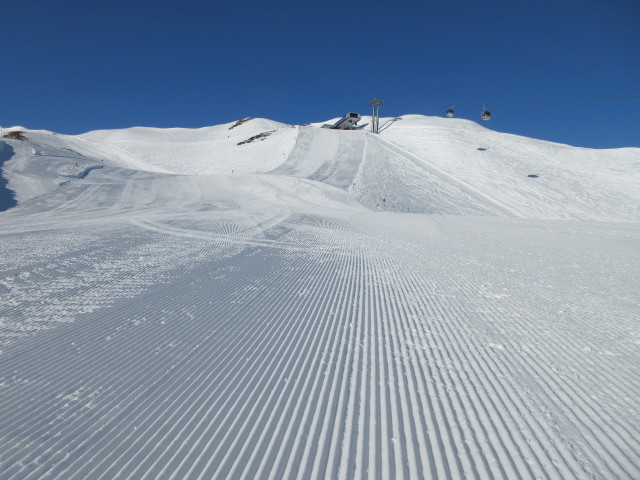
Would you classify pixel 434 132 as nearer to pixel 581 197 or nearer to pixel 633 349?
pixel 581 197

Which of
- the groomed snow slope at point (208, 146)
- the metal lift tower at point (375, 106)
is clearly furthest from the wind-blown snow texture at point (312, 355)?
the metal lift tower at point (375, 106)

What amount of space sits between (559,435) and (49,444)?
10.4 feet

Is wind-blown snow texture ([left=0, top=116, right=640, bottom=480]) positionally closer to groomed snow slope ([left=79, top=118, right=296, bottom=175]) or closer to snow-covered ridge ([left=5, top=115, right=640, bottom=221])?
snow-covered ridge ([left=5, top=115, right=640, bottom=221])

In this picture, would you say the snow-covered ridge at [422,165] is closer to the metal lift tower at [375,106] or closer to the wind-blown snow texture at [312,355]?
the metal lift tower at [375,106]

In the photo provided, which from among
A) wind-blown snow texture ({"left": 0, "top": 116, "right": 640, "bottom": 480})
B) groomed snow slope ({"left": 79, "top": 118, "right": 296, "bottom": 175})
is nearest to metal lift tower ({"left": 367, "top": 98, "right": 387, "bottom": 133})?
groomed snow slope ({"left": 79, "top": 118, "right": 296, "bottom": 175})

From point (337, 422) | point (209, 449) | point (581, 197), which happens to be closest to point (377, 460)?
point (337, 422)

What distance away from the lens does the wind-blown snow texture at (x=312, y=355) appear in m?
1.99

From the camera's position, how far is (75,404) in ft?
7.62

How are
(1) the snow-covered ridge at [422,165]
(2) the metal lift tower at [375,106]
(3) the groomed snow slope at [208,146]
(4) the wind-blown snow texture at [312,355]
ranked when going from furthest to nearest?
(2) the metal lift tower at [375,106]
(3) the groomed snow slope at [208,146]
(1) the snow-covered ridge at [422,165]
(4) the wind-blown snow texture at [312,355]

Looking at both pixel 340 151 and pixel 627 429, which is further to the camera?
pixel 340 151

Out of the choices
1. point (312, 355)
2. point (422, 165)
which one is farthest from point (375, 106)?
point (312, 355)

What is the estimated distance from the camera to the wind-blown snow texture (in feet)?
6.53

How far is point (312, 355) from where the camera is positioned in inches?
122

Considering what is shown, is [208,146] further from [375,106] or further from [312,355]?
[312,355]
